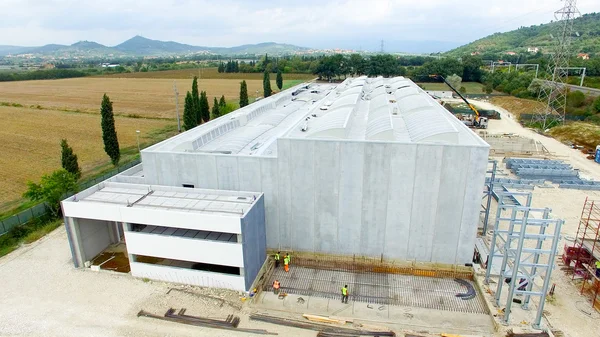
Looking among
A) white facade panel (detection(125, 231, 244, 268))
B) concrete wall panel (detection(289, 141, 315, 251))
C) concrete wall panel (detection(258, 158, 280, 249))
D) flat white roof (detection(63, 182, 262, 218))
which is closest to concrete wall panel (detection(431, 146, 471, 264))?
concrete wall panel (detection(289, 141, 315, 251))

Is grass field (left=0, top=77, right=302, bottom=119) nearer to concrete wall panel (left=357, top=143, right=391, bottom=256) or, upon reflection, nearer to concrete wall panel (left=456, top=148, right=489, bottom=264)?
concrete wall panel (left=357, top=143, right=391, bottom=256)

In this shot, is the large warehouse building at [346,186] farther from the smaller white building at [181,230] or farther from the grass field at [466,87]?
the grass field at [466,87]

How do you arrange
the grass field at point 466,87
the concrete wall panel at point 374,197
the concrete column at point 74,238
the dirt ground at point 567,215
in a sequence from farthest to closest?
Result: 1. the grass field at point 466,87
2. the concrete column at point 74,238
3. the concrete wall panel at point 374,197
4. the dirt ground at point 567,215

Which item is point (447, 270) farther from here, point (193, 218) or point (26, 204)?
point (26, 204)

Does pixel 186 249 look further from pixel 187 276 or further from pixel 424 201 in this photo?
pixel 424 201

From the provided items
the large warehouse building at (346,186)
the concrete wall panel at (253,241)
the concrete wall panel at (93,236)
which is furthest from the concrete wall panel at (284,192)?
the concrete wall panel at (93,236)
